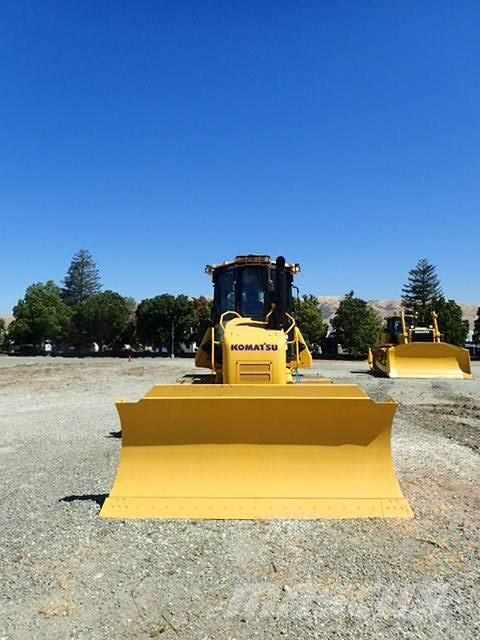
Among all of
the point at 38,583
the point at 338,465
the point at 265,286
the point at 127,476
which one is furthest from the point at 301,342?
the point at 38,583

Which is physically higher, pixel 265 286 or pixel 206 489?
pixel 265 286

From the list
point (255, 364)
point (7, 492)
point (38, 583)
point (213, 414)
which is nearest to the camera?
point (38, 583)

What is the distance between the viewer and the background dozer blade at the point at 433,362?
1994 centimetres

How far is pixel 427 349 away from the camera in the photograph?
65.9ft

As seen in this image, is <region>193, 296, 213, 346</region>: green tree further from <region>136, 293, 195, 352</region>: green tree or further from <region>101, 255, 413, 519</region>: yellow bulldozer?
<region>101, 255, 413, 519</region>: yellow bulldozer

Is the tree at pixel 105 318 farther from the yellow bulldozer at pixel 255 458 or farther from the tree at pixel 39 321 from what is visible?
the yellow bulldozer at pixel 255 458

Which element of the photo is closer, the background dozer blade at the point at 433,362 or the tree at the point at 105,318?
the background dozer blade at the point at 433,362

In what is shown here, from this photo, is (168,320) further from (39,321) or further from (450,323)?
(450,323)

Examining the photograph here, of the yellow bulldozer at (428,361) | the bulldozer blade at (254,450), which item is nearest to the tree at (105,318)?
the yellow bulldozer at (428,361)

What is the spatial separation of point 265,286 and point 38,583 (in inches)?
223

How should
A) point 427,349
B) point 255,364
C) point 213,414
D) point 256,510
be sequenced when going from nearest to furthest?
point 256,510 → point 213,414 → point 255,364 → point 427,349

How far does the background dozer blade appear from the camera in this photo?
1994 cm

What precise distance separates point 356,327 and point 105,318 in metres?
27.3

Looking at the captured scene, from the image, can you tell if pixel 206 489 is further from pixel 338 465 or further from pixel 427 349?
pixel 427 349
